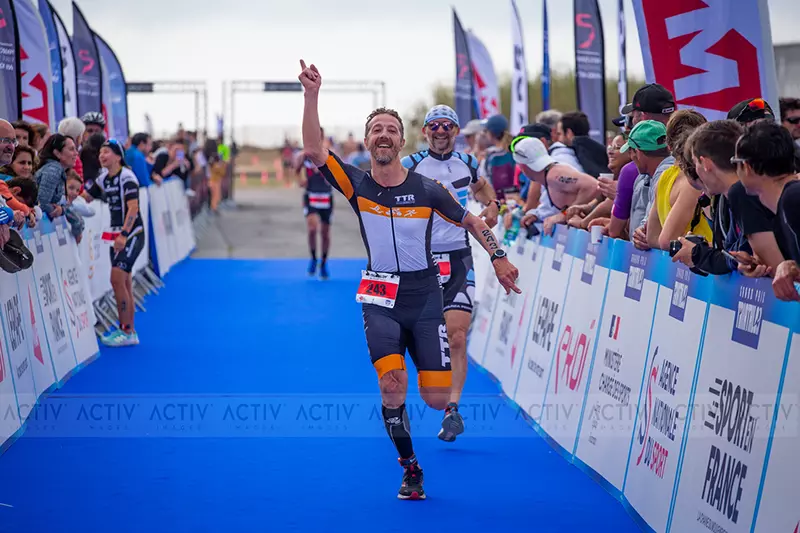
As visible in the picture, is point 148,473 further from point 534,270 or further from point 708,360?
Result: point 534,270

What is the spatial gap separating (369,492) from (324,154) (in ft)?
6.51

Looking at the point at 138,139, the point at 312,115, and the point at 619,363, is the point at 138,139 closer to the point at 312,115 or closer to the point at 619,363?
the point at 312,115

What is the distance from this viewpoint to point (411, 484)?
250 inches

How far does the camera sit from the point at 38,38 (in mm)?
14047

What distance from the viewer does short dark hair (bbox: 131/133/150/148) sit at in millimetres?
17250

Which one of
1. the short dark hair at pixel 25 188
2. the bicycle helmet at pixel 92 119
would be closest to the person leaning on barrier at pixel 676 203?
the short dark hair at pixel 25 188

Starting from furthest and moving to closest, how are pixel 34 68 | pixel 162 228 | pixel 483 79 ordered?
pixel 483 79 < pixel 162 228 < pixel 34 68

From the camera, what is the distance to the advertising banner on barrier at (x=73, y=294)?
34.7 feet

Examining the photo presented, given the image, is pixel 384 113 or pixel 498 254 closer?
pixel 498 254

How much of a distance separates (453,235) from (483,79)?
650 inches

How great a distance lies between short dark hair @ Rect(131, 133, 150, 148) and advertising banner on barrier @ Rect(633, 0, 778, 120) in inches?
417

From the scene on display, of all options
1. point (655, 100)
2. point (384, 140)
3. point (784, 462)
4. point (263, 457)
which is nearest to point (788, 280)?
point (784, 462)

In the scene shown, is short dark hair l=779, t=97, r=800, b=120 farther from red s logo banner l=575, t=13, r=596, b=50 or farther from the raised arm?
red s logo banner l=575, t=13, r=596, b=50

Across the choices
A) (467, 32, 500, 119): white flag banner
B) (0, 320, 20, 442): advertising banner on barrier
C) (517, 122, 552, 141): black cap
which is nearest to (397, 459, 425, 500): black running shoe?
(0, 320, 20, 442): advertising banner on barrier
